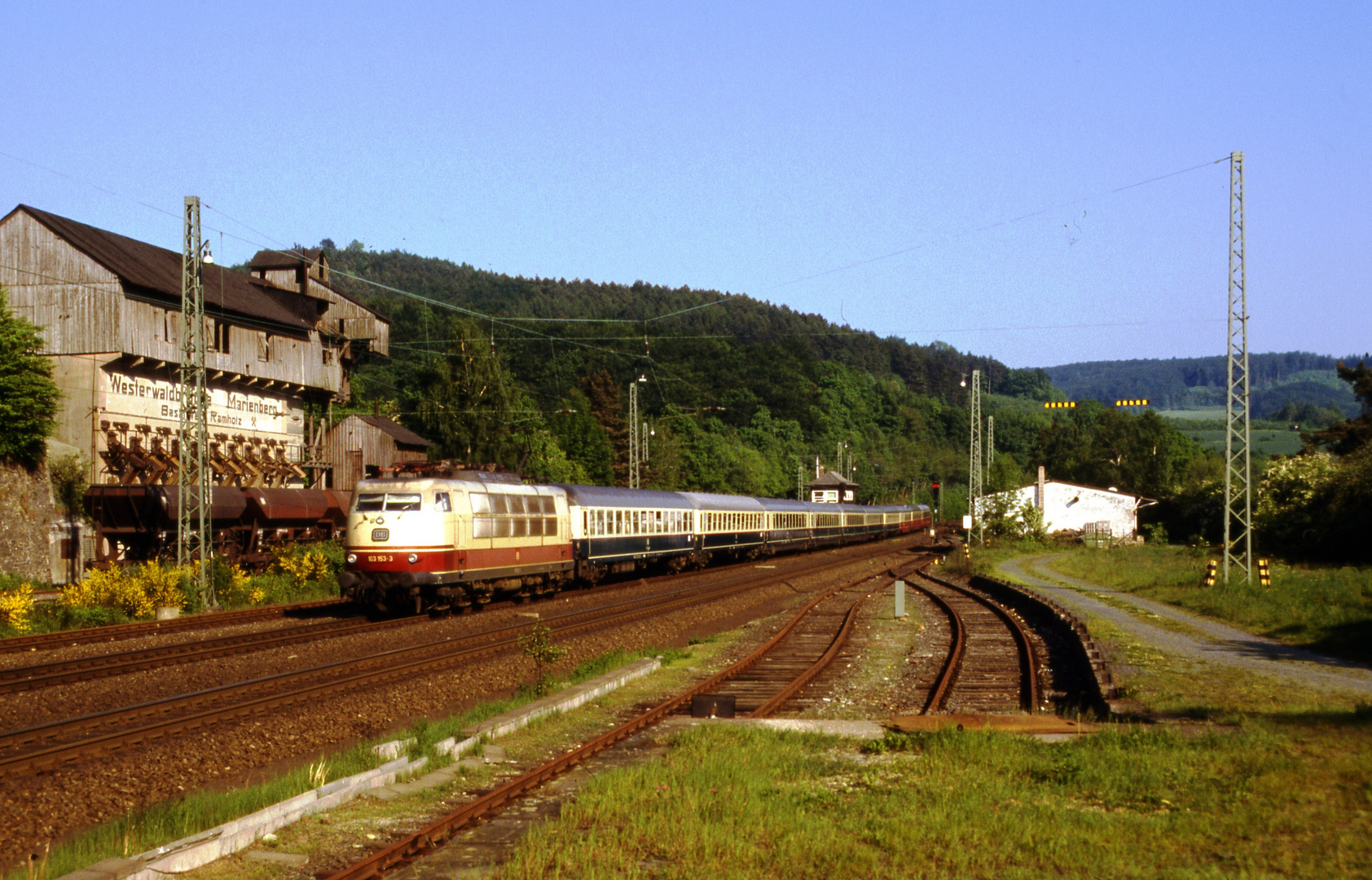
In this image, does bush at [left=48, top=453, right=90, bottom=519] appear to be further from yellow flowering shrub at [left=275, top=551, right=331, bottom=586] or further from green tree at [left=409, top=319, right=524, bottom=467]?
green tree at [left=409, top=319, right=524, bottom=467]

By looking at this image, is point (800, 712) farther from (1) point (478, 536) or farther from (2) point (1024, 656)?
(1) point (478, 536)

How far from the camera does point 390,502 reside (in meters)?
23.5

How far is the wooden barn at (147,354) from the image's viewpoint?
35.4m

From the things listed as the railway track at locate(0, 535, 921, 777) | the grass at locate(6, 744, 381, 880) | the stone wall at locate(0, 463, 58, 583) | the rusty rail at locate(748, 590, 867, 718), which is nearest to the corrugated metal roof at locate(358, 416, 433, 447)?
the stone wall at locate(0, 463, 58, 583)

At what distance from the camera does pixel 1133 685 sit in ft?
47.3

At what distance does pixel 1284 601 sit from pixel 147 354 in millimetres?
34223

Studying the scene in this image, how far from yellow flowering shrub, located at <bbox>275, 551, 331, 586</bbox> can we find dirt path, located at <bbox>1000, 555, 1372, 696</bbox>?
20575mm

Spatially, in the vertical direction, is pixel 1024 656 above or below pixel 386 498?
below

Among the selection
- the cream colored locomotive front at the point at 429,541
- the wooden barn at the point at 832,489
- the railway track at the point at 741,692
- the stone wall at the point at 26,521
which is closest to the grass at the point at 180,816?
the railway track at the point at 741,692

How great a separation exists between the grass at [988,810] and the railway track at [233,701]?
18.9 feet

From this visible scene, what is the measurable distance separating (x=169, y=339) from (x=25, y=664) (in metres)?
22.9

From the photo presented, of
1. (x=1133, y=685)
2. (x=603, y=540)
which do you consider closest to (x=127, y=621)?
(x=603, y=540)

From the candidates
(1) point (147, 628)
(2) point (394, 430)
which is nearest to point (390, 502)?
(1) point (147, 628)

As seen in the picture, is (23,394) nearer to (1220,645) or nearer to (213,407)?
(213,407)
